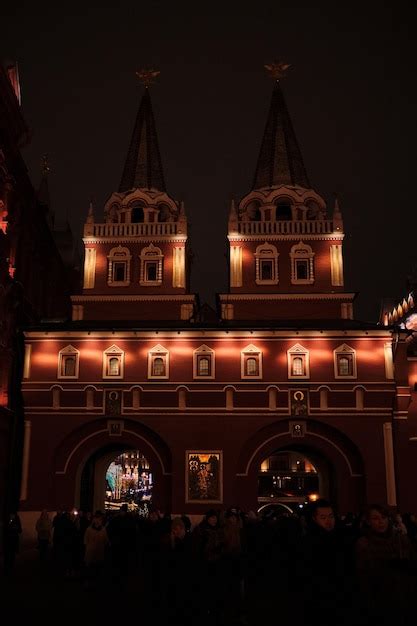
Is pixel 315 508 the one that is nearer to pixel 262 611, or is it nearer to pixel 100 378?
pixel 262 611

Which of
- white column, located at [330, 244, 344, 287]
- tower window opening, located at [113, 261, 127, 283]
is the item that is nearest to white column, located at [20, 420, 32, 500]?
tower window opening, located at [113, 261, 127, 283]

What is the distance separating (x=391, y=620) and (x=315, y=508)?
5.48 ft

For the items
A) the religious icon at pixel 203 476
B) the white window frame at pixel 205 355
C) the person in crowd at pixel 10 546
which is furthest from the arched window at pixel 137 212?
the person in crowd at pixel 10 546

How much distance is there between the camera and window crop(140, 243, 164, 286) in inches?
1750

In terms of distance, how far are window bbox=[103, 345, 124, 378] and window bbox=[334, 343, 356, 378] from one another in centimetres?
1124

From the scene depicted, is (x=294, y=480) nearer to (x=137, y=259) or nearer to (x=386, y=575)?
(x=137, y=259)

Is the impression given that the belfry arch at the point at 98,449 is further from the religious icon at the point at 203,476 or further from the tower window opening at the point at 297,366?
the tower window opening at the point at 297,366

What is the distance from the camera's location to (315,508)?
30.2 feet

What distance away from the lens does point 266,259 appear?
4441 cm

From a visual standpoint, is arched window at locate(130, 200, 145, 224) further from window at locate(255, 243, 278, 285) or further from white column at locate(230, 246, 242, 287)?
window at locate(255, 243, 278, 285)

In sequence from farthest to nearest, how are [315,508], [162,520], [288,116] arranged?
[288,116]
[162,520]
[315,508]

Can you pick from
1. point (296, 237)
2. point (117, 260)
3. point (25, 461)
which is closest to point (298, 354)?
point (296, 237)

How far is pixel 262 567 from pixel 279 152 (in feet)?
109

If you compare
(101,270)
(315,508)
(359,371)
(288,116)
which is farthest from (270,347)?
(315,508)
